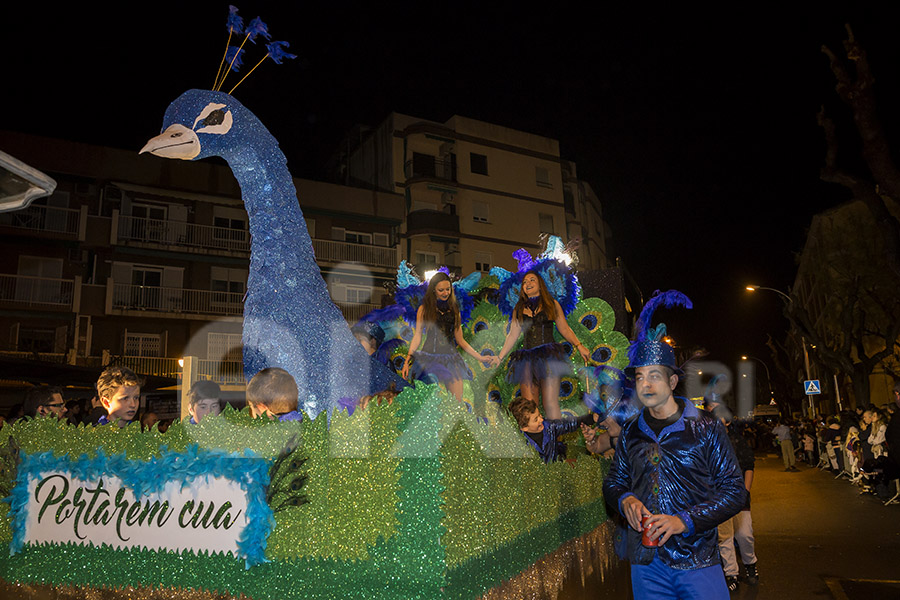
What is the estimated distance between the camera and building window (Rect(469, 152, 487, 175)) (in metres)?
31.6

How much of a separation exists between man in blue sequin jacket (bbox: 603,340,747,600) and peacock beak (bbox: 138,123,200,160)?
3445 mm

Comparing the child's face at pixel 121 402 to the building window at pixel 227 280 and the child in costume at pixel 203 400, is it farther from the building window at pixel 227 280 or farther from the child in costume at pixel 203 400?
the building window at pixel 227 280

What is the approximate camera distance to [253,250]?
4930 millimetres

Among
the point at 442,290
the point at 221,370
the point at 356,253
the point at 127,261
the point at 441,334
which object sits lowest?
the point at 441,334

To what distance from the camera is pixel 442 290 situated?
6.51 m

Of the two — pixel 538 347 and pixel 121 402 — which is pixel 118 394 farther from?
pixel 538 347

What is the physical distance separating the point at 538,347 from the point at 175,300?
64.8ft

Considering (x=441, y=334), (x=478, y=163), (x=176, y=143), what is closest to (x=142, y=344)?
(x=478, y=163)

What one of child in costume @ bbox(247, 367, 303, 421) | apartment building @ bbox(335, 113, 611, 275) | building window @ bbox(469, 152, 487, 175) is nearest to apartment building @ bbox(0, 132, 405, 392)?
apartment building @ bbox(335, 113, 611, 275)

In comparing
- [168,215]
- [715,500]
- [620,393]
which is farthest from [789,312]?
[715,500]

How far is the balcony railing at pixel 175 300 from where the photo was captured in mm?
22641

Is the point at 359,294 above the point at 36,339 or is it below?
Answer: above

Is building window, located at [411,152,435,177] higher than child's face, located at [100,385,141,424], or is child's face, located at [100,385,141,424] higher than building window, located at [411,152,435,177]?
building window, located at [411,152,435,177]

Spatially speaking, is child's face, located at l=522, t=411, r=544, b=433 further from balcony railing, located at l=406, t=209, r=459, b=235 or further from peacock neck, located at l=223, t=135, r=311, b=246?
balcony railing, located at l=406, t=209, r=459, b=235
